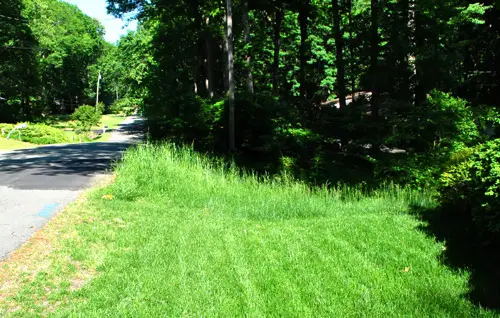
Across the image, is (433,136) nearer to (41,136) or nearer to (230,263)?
(230,263)

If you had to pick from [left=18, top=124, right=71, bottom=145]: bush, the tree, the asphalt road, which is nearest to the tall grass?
the asphalt road

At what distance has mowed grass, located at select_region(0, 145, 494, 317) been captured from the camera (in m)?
3.71

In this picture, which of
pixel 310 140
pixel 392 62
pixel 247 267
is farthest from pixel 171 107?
pixel 247 267

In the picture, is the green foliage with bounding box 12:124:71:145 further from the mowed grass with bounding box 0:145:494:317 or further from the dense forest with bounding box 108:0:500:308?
the mowed grass with bounding box 0:145:494:317

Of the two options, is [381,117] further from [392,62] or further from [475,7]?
[475,7]

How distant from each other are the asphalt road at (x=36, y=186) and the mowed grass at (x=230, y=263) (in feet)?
1.37

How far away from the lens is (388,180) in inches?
459

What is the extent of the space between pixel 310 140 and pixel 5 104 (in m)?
44.2

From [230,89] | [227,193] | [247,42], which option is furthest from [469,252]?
[247,42]

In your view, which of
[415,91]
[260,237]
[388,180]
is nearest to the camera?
[260,237]

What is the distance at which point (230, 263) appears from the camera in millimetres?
4688

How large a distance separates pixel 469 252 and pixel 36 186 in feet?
26.5

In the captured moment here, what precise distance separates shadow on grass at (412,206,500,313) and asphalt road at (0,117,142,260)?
4.98m

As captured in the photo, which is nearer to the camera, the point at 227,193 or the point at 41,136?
the point at 227,193
